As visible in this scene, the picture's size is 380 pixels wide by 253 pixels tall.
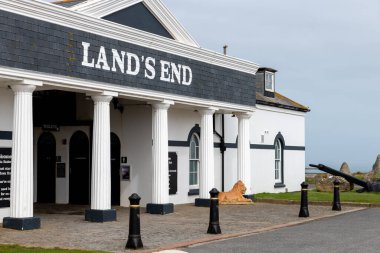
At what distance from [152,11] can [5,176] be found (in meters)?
7.01

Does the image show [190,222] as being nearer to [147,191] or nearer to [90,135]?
[147,191]

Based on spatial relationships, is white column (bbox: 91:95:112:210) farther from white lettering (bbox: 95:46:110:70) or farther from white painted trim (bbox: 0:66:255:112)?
white lettering (bbox: 95:46:110:70)

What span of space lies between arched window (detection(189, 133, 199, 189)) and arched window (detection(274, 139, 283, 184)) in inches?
230

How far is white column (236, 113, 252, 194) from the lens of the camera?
23.8 metres

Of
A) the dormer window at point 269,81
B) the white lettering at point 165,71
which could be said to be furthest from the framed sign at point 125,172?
the dormer window at point 269,81

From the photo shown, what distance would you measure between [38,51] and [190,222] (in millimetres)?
5906

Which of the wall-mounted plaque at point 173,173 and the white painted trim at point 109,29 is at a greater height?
the white painted trim at point 109,29

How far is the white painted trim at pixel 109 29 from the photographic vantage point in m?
14.6

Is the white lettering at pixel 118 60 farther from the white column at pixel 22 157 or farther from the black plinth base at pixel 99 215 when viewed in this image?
the black plinth base at pixel 99 215

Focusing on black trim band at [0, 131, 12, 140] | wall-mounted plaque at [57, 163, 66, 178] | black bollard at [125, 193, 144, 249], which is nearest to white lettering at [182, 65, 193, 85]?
wall-mounted plaque at [57, 163, 66, 178]

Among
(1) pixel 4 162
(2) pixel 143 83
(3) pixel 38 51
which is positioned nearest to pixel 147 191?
(2) pixel 143 83

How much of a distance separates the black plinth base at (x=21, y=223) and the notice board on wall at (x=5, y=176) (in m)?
1.29

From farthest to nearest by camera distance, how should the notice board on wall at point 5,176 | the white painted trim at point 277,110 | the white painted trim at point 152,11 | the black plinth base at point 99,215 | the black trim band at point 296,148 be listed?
1. the black trim band at point 296,148
2. the white painted trim at point 277,110
3. the white painted trim at point 152,11
4. the black plinth base at point 99,215
5. the notice board on wall at point 5,176

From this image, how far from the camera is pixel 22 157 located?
1462 cm
